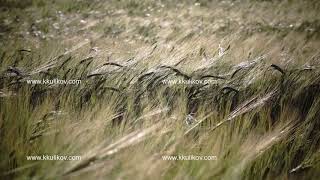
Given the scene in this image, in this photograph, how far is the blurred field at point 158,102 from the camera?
1254 mm

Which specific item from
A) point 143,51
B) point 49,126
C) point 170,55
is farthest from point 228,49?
point 49,126

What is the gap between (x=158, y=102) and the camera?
150cm

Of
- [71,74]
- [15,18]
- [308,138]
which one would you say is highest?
[15,18]

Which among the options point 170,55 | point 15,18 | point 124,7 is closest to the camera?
point 170,55

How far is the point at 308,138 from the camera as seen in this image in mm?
1400

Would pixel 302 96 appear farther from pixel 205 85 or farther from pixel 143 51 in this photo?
pixel 143 51

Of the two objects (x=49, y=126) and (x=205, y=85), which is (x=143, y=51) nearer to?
(x=205, y=85)

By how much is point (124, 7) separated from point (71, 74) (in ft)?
2.96

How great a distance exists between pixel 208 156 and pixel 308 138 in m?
0.43

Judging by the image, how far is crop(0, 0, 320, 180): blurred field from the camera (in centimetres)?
125

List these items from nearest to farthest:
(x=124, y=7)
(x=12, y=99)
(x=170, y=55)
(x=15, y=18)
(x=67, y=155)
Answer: (x=67, y=155)
(x=12, y=99)
(x=170, y=55)
(x=15, y=18)
(x=124, y=7)

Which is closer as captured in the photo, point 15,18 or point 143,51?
point 143,51

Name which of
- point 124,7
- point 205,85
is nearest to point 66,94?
point 205,85

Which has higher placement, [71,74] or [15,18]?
[15,18]
